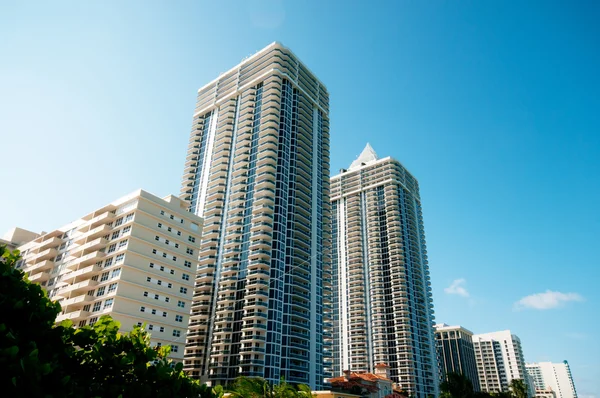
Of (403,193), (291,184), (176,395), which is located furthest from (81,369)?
(403,193)

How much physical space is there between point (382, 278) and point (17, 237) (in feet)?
348

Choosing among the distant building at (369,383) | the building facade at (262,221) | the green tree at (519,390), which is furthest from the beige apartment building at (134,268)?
the green tree at (519,390)

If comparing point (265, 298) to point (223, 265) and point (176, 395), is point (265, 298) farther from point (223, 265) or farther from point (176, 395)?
point (176, 395)

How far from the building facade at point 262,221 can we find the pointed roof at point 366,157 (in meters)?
52.4

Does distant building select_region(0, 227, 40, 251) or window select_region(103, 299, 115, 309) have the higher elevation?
distant building select_region(0, 227, 40, 251)

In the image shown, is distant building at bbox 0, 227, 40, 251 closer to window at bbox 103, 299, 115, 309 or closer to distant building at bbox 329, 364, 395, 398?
window at bbox 103, 299, 115, 309

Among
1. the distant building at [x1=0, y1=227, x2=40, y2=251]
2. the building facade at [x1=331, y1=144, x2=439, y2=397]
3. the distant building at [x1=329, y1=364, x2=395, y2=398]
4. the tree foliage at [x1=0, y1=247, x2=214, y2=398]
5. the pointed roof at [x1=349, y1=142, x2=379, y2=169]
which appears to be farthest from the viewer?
the pointed roof at [x1=349, y1=142, x2=379, y2=169]

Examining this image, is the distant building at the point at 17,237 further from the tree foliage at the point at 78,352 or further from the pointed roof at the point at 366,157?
the pointed roof at the point at 366,157

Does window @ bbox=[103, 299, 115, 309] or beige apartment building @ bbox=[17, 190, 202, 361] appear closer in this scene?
window @ bbox=[103, 299, 115, 309]

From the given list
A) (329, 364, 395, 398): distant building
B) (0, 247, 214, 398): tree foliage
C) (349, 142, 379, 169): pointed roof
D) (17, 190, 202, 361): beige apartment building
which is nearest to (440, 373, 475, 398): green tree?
(329, 364, 395, 398): distant building

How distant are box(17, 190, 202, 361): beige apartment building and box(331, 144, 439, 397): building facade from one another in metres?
82.1

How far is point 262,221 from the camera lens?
306ft

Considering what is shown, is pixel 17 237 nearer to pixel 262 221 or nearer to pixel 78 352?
pixel 262 221

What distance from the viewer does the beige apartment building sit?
6619cm
